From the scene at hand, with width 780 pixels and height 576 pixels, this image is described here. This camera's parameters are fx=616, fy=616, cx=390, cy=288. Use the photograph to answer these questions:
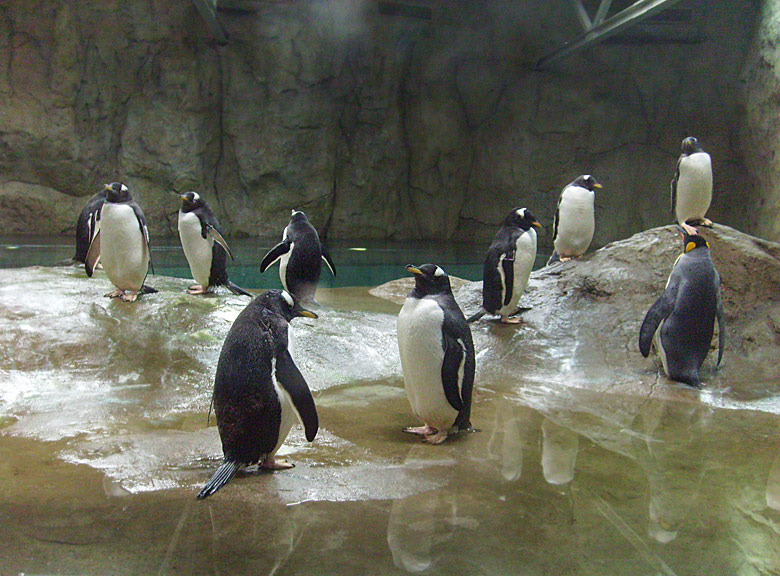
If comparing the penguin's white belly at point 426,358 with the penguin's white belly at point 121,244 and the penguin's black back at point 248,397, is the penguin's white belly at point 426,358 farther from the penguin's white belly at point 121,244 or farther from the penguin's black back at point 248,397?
the penguin's white belly at point 121,244

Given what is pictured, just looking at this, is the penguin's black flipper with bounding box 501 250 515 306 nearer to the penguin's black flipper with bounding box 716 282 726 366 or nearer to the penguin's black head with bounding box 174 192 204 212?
the penguin's black flipper with bounding box 716 282 726 366

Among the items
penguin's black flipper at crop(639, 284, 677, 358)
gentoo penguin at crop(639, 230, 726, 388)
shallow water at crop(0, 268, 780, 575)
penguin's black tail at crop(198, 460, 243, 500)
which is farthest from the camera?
penguin's black flipper at crop(639, 284, 677, 358)

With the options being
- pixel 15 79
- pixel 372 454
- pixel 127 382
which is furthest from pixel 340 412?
pixel 15 79

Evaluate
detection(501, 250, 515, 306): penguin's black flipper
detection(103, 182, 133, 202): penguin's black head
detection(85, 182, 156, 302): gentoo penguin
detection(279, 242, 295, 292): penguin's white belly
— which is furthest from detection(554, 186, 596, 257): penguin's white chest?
detection(103, 182, 133, 202): penguin's black head

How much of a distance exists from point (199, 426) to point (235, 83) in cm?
977

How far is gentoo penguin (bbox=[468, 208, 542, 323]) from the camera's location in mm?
5102

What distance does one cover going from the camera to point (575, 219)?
5973 mm

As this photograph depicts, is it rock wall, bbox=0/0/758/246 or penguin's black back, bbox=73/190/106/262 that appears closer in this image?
penguin's black back, bbox=73/190/106/262

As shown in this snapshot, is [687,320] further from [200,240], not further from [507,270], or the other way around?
[200,240]

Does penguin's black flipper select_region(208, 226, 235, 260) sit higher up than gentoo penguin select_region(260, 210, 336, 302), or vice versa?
penguin's black flipper select_region(208, 226, 235, 260)

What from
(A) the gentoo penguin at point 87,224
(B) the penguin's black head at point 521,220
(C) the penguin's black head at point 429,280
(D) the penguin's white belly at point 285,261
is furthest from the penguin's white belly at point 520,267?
(A) the gentoo penguin at point 87,224

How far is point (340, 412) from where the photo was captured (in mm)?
3348

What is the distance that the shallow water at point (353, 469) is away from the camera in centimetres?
178

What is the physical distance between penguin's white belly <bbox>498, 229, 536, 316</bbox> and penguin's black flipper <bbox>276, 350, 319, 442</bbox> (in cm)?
305
